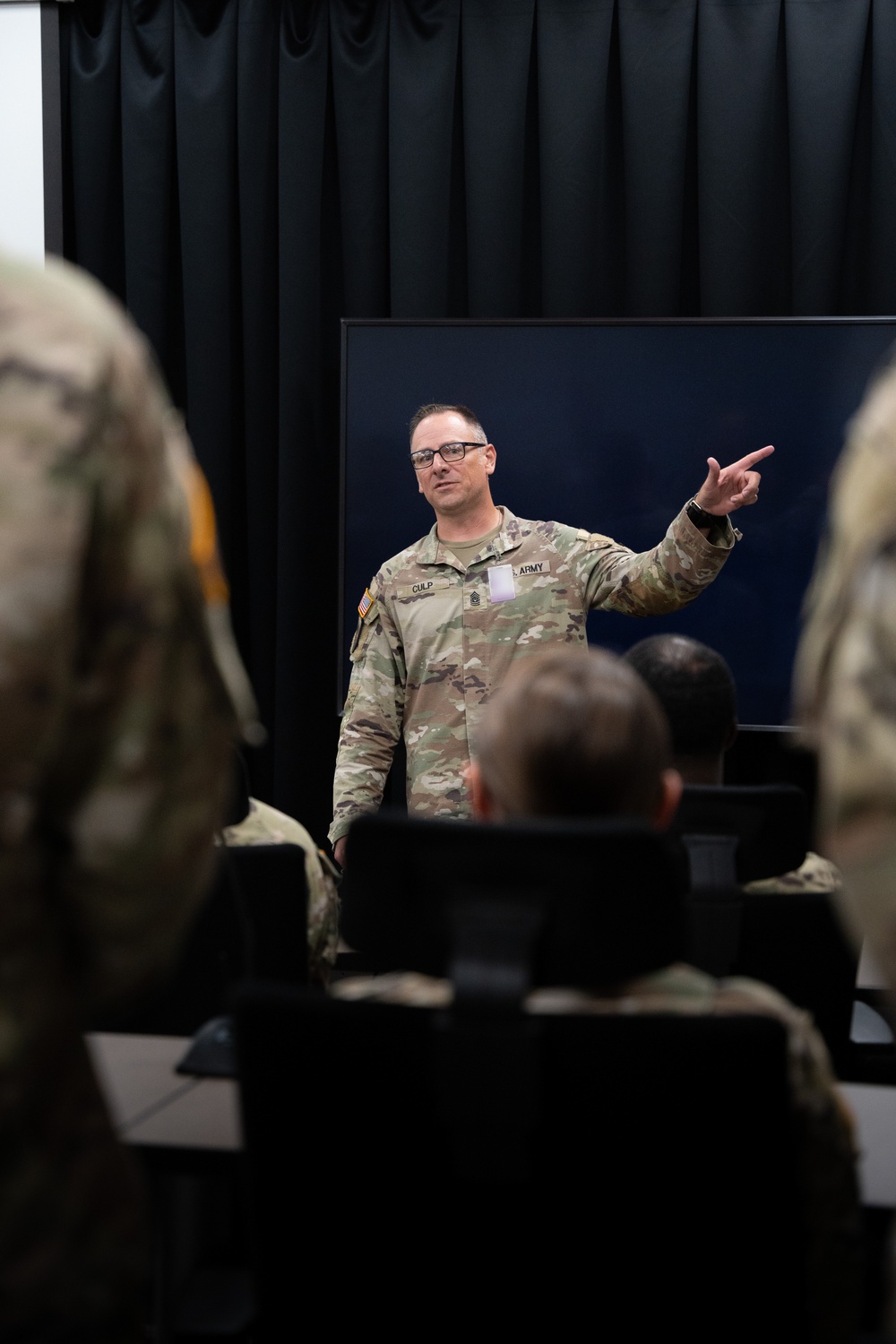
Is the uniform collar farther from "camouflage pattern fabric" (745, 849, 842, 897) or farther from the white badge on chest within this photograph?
"camouflage pattern fabric" (745, 849, 842, 897)

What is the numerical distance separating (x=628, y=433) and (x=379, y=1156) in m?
3.16

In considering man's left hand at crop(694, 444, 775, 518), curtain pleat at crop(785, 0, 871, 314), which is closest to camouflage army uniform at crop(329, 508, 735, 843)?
man's left hand at crop(694, 444, 775, 518)

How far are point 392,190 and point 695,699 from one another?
290 centimetres

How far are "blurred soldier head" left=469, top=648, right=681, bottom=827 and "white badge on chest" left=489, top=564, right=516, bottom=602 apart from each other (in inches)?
92.8

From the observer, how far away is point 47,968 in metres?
0.81

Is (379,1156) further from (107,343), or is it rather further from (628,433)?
(628,433)

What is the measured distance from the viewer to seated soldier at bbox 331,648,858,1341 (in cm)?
102

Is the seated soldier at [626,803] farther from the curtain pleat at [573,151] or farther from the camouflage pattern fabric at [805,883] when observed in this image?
the curtain pleat at [573,151]

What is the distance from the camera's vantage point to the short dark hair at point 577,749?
3.44 ft

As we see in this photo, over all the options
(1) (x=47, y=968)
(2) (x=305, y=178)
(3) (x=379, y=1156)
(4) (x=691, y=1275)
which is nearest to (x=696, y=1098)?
(4) (x=691, y=1275)

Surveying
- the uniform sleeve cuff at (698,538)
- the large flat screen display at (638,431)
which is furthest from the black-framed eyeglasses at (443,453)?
the uniform sleeve cuff at (698,538)

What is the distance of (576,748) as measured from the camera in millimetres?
1048

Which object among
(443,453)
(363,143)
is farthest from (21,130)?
(443,453)

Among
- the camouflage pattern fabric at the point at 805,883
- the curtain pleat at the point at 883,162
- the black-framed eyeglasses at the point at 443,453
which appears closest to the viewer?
the camouflage pattern fabric at the point at 805,883
